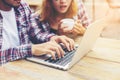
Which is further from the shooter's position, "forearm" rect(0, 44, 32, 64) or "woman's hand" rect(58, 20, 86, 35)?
"woman's hand" rect(58, 20, 86, 35)

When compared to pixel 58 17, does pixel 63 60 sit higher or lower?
lower

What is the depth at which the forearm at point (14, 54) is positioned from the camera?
103 cm

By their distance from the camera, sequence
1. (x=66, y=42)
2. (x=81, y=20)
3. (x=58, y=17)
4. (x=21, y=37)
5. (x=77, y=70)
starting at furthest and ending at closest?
(x=81, y=20)
(x=58, y=17)
(x=21, y=37)
(x=66, y=42)
(x=77, y=70)

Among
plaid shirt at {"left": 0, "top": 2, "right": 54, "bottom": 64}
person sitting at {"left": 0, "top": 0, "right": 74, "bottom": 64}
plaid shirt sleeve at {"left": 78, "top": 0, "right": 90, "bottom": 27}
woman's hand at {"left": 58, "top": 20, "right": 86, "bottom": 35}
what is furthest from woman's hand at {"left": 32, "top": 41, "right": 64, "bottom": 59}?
plaid shirt sleeve at {"left": 78, "top": 0, "right": 90, "bottom": 27}

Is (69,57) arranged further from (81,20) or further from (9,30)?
(81,20)

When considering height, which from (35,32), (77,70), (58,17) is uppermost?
(58,17)

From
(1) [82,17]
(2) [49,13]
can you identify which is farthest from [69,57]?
(1) [82,17]

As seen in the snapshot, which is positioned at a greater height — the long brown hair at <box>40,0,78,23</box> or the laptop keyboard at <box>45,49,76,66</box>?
the long brown hair at <box>40,0,78,23</box>

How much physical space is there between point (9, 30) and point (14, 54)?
241 millimetres

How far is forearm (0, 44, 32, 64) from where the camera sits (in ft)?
3.37

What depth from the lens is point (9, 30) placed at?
1.23m

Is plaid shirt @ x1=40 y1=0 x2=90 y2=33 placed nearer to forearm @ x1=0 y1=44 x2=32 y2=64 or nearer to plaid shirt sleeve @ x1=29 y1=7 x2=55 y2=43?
plaid shirt sleeve @ x1=29 y1=7 x2=55 y2=43

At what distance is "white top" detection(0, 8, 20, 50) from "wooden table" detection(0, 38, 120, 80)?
25 centimetres

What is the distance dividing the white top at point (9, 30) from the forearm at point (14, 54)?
12 centimetres
